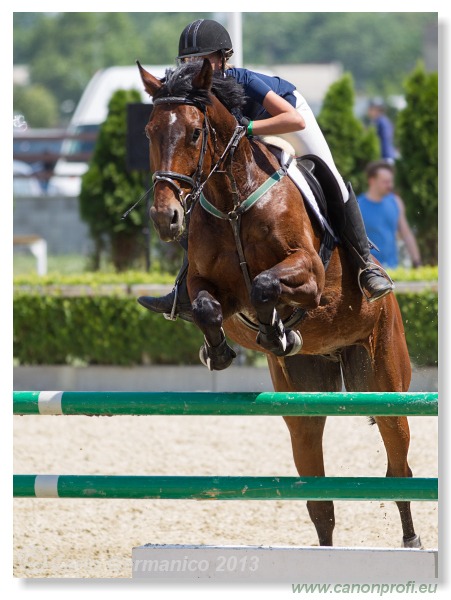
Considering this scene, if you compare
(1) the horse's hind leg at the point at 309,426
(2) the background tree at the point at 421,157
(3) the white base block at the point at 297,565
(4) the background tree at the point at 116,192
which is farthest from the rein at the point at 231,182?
(4) the background tree at the point at 116,192

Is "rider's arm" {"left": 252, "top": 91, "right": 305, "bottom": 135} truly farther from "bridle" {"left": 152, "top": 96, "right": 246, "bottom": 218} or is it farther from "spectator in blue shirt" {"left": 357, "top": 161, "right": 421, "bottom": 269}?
"spectator in blue shirt" {"left": 357, "top": 161, "right": 421, "bottom": 269}

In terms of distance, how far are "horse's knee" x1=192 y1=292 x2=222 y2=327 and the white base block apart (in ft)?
2.74

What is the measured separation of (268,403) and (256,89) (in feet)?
4.14

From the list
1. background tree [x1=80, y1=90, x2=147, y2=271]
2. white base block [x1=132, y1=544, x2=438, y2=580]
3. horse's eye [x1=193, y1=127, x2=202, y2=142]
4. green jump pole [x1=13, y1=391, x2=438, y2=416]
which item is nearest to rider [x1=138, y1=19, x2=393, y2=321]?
horse's eye [x1=193, y1=127, x2=202, y2=142]

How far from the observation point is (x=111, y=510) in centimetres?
559

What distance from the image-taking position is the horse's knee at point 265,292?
12.1 feet

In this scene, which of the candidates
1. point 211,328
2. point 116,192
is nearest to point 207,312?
point 211,328

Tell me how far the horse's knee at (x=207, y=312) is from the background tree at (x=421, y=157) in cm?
654

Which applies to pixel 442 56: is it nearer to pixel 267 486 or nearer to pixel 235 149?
pixel 235 149

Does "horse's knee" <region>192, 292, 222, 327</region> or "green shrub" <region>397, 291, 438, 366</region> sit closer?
"horse's knee" <region>192, 292, 222, 327</region>

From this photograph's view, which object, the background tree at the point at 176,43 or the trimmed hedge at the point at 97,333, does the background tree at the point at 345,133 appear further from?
the background tree at the point at 176,43

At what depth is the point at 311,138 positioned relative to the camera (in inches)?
173

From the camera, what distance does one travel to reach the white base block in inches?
149

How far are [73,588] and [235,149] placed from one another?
5.52 feet
